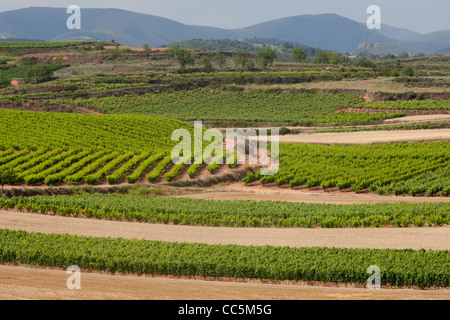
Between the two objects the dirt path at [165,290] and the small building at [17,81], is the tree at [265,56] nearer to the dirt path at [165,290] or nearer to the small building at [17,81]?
the small building at [17,81]

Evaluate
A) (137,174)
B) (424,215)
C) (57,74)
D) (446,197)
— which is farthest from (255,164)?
(57,74)

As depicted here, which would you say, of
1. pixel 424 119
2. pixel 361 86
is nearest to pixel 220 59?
pixel 361 86

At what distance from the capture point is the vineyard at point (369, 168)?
Result: 4050 cm

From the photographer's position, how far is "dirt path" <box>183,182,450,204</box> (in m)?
37.8

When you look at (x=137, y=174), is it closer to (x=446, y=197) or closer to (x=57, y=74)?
(x=446, y=197)

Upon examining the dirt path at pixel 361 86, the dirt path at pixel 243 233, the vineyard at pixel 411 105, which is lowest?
the dirt path at pixel 243 233

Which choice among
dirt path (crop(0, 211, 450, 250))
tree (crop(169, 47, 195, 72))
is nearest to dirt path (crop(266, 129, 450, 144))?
dirt path (crop(0, 211, 450, 250))

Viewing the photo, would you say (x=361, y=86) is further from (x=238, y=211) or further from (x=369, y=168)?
(x=238, y=211)

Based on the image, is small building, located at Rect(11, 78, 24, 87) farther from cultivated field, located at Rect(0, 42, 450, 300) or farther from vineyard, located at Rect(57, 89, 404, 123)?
cultivated field, located at Rect(0, 42, 450, 300)

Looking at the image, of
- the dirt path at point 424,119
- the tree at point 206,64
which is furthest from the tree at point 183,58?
the dirt path at point 424,119

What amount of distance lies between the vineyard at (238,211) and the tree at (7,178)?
16.7 ft

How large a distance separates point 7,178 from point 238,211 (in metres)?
17.2

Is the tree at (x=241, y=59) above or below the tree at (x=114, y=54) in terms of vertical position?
below

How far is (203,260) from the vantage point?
23.1m
